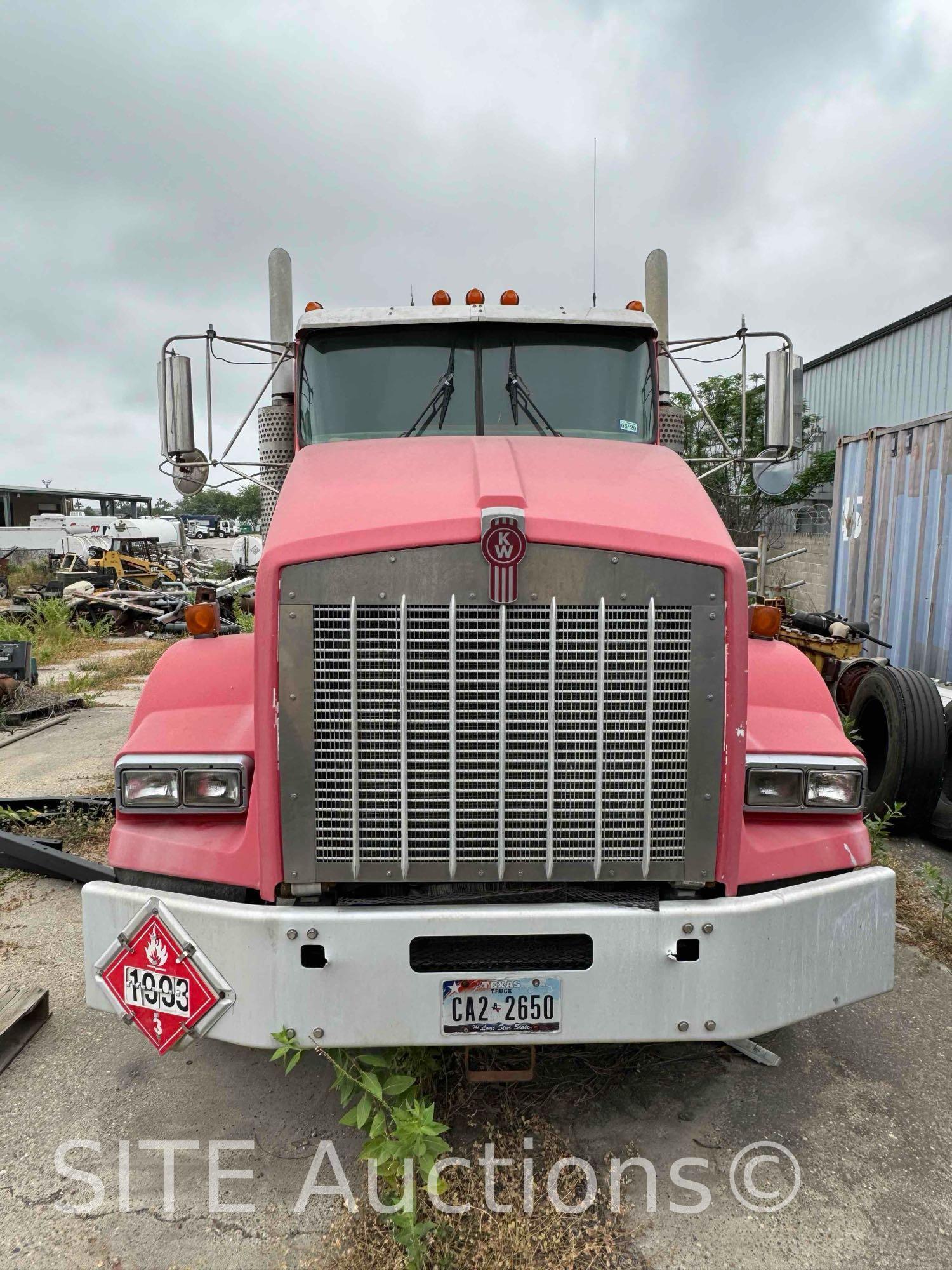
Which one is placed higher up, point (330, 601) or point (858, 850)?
point (330, 601)

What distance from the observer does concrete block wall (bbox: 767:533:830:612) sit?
495 inches

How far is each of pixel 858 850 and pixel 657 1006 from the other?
Answer: 844 millimetres

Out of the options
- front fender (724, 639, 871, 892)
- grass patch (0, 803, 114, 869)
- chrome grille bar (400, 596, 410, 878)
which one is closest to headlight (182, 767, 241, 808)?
chrome grille bar (400, 596, 410, 878)

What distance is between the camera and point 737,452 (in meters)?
4.34

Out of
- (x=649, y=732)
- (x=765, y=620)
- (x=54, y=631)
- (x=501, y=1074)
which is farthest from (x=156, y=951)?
(x=54, y=631)

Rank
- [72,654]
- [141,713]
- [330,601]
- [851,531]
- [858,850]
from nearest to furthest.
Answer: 1. [330,601]
2. [858,850]
3. [141,713]
4. [851,531]
5. [72,654]

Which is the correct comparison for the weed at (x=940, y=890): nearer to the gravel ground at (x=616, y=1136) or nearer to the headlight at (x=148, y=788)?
the gravel ground at (x=616, y=1136)

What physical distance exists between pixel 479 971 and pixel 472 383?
8.14ft

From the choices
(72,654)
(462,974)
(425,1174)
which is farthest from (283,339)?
(72,654)

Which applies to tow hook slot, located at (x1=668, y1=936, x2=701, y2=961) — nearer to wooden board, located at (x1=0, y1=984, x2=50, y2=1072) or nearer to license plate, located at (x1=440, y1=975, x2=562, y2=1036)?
license plate, located at (x1=440, y1=975, x2=562, y2=1036)

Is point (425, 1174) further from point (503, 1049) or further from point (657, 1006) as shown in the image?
point (657, 1006)

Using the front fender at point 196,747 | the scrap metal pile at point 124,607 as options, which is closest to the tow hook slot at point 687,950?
the front fender at point 196,747

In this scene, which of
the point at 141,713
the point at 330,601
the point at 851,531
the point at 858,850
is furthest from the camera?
the point at 851,531

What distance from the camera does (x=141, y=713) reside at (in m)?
2.89
